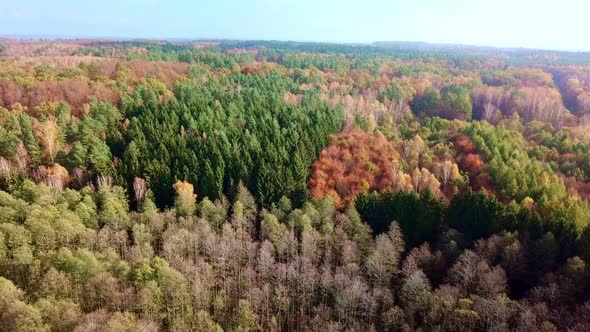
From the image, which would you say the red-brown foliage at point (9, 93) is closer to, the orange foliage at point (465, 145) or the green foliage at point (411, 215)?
the green foliage at point (411, 215)

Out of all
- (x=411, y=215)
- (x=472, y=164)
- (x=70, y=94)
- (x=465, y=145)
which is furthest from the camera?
(x=70, y=94)

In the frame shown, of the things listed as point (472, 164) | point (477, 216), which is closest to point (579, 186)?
point (472, 164)

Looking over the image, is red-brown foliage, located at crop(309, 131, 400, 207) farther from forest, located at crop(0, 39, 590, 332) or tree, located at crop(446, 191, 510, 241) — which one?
tree, located at crop(446, 191, 510, 241)

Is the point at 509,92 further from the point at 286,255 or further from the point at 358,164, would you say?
the point at 286,255

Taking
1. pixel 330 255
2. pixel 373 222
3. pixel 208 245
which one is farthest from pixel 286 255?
pixel 373 222

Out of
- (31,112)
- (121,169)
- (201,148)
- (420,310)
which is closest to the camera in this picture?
(420,310)

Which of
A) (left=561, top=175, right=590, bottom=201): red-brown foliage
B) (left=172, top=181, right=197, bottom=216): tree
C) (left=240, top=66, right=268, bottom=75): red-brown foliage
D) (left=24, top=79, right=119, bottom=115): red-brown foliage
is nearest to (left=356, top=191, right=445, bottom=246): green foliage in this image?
(left=172, top=181, right=197, bottom=216): tree

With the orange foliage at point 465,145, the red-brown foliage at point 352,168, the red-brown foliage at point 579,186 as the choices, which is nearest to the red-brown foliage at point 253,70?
the red-brown foliage at point 352,168

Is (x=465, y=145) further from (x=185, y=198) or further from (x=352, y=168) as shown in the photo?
(x=185, y=198)
